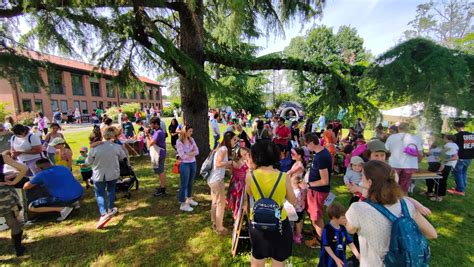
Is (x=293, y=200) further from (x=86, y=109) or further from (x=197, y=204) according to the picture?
(x=86, y=109)

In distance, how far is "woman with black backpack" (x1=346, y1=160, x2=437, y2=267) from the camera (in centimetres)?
153

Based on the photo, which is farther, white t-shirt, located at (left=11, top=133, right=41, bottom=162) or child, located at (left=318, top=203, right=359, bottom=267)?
white t-shirt, located at (left=11, top=133, right=41, bottom=162)

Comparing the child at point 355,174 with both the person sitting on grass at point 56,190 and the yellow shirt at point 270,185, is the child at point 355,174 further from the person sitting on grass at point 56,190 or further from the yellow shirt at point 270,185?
the person sitting on grass at point 56,190

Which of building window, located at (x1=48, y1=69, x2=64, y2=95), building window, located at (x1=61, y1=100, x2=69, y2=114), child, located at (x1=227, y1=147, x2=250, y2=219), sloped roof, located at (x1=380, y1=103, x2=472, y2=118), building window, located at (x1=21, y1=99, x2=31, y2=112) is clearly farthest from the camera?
building window, located at (x1=61, y1=100, x2=69, y2=114)

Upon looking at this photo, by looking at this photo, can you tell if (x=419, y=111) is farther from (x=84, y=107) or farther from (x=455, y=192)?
(x=84, y=107)

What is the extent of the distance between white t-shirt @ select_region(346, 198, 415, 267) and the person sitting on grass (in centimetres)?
509

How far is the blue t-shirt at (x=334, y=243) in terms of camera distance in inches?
105

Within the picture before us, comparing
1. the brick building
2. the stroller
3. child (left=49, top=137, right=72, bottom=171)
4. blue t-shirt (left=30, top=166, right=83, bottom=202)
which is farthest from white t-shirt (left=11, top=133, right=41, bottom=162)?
the brick building

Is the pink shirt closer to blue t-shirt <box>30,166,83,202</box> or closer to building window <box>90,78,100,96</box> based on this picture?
blue t-shirt <box>30,166,83,202</box>

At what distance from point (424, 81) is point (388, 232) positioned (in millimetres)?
1333

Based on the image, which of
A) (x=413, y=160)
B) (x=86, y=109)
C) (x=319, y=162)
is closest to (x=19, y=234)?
(x=319, y=162)

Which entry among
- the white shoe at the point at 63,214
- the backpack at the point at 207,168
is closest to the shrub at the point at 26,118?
the white shoe at the point at 63,214

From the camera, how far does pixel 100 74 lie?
16.1 feet

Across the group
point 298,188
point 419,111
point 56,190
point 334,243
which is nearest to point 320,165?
point 298,188
